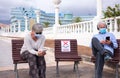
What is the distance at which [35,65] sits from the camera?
18.8 feet

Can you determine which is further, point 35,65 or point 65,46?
point 65,46

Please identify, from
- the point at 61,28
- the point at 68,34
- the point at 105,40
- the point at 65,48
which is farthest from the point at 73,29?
the point at 105,40

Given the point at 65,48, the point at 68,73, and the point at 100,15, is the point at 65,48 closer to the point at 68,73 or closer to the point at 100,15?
the point at 68,73

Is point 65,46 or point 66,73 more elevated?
point 65,46

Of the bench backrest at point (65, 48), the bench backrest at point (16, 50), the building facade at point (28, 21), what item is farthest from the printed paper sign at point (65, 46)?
the building facade at point (28, 21)

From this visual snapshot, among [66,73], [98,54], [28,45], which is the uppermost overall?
[28,45]

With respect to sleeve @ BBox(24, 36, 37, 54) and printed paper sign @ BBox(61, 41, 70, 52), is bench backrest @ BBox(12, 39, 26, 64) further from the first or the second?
printed paper sign @ BBox(61, 41, 70, 52)

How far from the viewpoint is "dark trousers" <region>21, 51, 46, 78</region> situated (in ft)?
18.8

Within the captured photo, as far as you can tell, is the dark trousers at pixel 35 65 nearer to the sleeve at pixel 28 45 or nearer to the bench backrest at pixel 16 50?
the sleeve at pixel 28 45

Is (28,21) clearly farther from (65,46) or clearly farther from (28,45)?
(28,45)

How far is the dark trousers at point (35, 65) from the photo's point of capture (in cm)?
572

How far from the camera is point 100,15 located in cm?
1309

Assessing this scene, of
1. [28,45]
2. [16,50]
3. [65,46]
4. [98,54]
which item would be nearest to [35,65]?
[28,45]

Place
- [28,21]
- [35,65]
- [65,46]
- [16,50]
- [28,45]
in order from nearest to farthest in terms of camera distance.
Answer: [35,65], [28,45], [16,50], [65,46], [28,21]
